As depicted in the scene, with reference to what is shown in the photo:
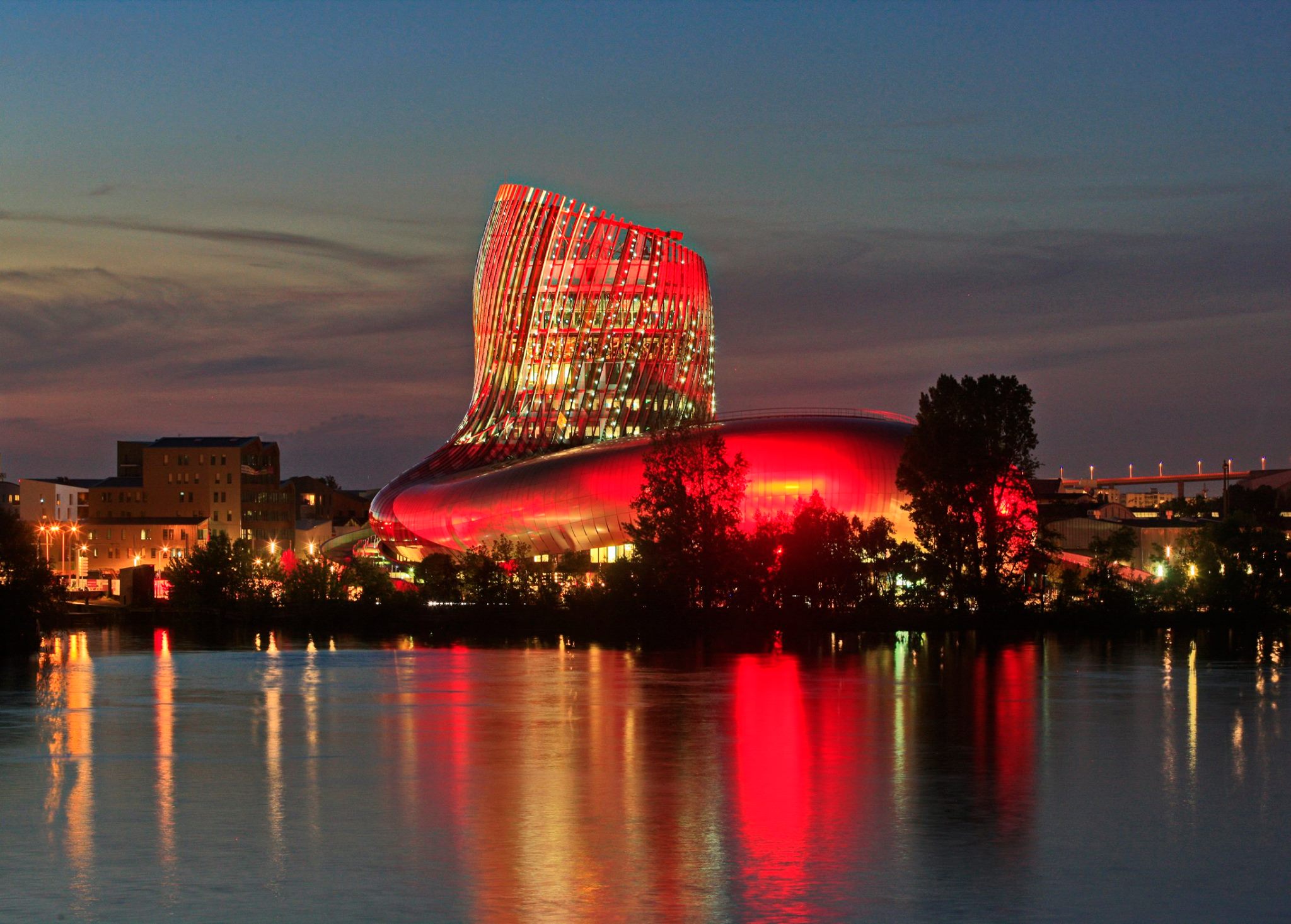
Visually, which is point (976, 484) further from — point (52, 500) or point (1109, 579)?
point (52, 500)

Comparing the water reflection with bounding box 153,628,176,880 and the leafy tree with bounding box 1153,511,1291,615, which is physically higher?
the leafy tree with bounding box 1153,511,1291,615

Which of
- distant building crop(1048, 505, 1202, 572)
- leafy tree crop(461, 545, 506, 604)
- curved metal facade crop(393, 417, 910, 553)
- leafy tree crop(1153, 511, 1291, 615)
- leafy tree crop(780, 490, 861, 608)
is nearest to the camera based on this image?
leafy tree crop(780, 490, 861, 608)

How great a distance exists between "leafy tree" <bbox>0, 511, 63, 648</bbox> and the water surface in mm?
26074

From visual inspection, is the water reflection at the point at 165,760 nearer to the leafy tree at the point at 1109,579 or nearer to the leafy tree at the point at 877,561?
the leafy tree at the point at 877,561

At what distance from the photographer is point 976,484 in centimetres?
7362

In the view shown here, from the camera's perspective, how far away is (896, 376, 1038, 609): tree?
73.4m

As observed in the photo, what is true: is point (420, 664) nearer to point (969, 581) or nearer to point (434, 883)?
point (969, 581)

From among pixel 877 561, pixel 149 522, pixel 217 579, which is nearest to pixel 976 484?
pixel 877 561

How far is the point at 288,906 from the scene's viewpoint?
703 inches

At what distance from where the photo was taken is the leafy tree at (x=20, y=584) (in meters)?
71.2

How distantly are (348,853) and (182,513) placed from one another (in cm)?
17242

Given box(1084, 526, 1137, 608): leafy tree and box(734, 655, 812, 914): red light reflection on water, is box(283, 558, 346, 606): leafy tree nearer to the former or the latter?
box(1084, 526, 1137, 608): leafy tree

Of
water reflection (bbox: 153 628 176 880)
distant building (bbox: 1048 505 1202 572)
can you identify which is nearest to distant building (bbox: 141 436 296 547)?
distant building (bbox: 1048 505 1202 572)

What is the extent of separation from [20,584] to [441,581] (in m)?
24.1
